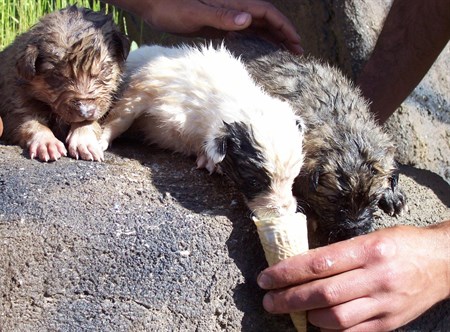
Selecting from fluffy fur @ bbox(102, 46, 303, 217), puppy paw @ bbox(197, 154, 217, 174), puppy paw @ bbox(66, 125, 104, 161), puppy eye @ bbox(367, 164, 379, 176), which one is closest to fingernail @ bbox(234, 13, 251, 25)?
fluffy fur @ bbox(102, 46, 303, 217)

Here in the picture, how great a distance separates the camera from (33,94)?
4453 millimetres

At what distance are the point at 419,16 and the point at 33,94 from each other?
8.94 feet

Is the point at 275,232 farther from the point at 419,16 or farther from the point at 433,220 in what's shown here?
the point at 419,16

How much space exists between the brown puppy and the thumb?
2.11 ft

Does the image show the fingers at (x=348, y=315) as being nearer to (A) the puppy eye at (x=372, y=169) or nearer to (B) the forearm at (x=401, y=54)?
(A) the puppy eye at (x=372, y=169)

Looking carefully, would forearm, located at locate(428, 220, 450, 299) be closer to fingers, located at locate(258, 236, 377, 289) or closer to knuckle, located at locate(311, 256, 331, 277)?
fingers, located at locate(258, 236, 377, 289)

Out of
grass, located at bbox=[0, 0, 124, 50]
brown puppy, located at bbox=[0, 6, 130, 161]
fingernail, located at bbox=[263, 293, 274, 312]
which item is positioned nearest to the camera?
fingernail, located at bbox=[263, 293, 274, 312]

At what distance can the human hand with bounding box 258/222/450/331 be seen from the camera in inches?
127

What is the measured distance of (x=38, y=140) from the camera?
13.4ft

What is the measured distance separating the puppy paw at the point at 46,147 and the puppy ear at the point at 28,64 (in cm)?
35

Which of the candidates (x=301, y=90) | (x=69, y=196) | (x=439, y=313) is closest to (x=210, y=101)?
(x=301, y=90)

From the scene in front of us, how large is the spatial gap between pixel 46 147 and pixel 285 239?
4.72 ft

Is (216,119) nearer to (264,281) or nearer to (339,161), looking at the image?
(339,161)

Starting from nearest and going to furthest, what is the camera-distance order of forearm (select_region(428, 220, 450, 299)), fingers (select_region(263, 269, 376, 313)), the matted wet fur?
fingers (select_region(263, 269, 376, 313)), forearm (select_region(428, 220, 450, 299)), the matted wet fur
